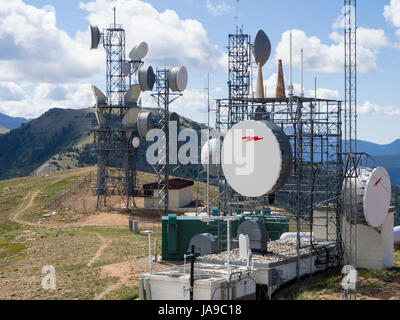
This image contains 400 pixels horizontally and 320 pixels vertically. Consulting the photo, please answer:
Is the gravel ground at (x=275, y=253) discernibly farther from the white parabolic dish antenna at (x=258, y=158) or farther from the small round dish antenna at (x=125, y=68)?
the small round dish antenna at (x=125, y=68)

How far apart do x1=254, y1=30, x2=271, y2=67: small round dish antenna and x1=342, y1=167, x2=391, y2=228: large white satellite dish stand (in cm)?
1549

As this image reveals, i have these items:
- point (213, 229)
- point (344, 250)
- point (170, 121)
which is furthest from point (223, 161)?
point (170, 121)

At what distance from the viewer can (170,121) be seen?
210 ft

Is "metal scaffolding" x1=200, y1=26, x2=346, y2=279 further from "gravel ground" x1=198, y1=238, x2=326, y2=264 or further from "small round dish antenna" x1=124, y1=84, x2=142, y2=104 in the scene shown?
"small round dish antenna" x1=124, y1=84, x2=142, y2=104

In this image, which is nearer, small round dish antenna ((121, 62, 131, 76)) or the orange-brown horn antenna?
the orange-brown horn antenna

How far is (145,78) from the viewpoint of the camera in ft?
209

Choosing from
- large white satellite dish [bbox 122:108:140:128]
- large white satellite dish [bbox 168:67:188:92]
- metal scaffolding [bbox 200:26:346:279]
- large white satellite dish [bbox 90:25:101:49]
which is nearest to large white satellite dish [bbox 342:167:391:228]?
metal scaffolding [bbox 200:26:346:279]

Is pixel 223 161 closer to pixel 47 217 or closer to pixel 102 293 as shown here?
pixel 102 293

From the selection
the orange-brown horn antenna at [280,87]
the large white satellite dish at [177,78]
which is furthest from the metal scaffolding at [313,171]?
the large white satellite dish at [177,78]

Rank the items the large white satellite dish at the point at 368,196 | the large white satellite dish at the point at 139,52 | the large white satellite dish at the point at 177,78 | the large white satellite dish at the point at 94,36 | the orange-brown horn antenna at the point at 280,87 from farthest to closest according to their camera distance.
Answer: the large white satellite dish at the point at 94,36, the large white satellite dish at the point at 139,52, the large white satellite dish at the point at 177,78, the orange-brown horn antenna at the point at 280,87, the large white satellite dish at the point at 368,196

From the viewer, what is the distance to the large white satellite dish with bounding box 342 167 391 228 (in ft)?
114

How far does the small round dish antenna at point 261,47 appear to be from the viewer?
154 feet

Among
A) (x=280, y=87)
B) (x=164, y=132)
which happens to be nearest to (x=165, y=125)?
(x=164, y=132)

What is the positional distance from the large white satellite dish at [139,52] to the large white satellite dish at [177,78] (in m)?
9.20
